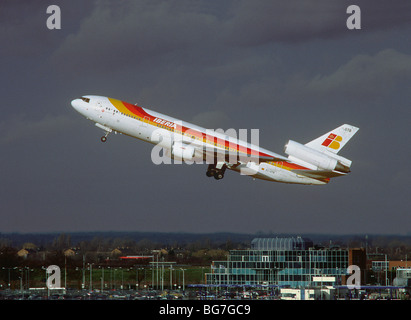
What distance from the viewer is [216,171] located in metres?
104

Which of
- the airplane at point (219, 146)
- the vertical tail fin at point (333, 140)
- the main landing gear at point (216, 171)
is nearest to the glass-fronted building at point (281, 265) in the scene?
the airplane at point (219, 146)

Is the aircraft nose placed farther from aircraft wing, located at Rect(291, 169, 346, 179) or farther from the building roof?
the building roof

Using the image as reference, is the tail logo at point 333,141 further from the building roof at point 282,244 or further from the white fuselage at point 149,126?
the building roof at point 282,244

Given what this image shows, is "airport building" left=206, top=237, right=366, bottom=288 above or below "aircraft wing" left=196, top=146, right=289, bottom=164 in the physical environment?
below

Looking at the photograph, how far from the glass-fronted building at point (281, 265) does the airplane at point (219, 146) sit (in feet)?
88.6

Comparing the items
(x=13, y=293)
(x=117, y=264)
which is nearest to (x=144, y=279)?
(x=117, y=264)

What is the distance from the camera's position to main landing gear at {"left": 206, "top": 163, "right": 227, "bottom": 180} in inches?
4077

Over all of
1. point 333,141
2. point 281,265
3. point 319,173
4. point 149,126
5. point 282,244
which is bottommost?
point 281,265

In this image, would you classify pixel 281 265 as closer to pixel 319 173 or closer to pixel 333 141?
pixel 319 173

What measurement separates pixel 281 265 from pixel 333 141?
32173 mm

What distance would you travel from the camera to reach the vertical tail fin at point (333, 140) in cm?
10456

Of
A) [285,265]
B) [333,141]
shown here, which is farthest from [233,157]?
[285,265]

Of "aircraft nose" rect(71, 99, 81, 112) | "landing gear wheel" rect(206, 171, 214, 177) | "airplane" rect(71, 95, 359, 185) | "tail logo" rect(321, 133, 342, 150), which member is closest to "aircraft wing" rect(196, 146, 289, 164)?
"airplane" rect(71, 95, 359, 185)
